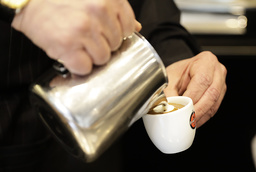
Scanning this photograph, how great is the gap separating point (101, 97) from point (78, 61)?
6 cm

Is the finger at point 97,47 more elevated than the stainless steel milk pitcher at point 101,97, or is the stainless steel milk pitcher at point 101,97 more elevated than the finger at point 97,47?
the finger at point 97,47

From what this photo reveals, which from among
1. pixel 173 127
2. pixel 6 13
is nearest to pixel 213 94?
pixel 173 127

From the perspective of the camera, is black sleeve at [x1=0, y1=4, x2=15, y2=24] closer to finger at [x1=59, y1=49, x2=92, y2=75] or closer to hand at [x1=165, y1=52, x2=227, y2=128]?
finger at [x1=59, y1=49, x2=92, y2=75]

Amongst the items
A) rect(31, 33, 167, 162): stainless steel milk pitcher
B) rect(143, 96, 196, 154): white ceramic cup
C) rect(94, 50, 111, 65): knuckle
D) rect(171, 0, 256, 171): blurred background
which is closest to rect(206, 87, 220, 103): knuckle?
rect(143, 96, 196, 154): white ceramic cup

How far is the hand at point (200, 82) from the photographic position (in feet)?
2.54

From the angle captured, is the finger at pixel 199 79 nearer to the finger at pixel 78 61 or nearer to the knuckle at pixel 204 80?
the knuckle at pixel 204 80

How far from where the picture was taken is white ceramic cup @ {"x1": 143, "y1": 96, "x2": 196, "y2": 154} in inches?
24.9

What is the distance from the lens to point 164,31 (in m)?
0.99

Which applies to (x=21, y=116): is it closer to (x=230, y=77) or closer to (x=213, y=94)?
(x=213, y=94)

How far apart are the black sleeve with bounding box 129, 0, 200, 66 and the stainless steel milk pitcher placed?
0.39m

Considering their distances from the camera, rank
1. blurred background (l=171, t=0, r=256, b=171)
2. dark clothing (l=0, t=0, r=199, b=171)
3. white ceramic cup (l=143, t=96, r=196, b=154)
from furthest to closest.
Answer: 1. blurred background (l=171, t=0, r=256, b=171)
2. dark clothing (l=0, t=0, r=199, b=171)
3. white ceramic cup (l=143, t=96, r=196, b=154)

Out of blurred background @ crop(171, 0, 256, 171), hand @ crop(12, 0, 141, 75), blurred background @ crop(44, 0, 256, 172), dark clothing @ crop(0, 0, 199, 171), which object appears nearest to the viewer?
hand @ crop(12, 0, 141, 75)

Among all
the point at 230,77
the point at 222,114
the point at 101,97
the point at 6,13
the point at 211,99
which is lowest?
the point at 222,114

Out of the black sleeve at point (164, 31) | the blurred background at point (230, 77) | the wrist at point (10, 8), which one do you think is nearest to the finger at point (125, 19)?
the wrist at point (10, 8)
